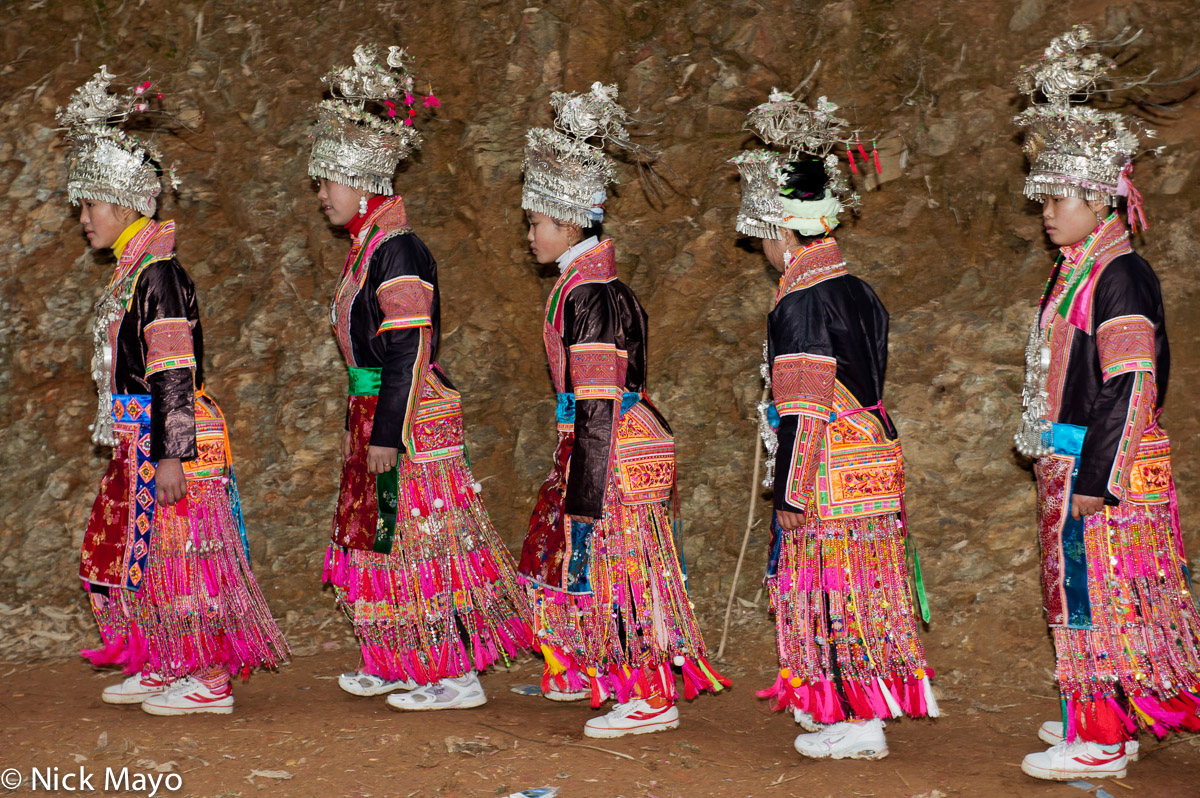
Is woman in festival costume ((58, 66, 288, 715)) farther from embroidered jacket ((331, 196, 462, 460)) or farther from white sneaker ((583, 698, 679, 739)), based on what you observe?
white sneaker ((583, 698, 679, 739))

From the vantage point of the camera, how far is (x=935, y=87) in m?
6.36

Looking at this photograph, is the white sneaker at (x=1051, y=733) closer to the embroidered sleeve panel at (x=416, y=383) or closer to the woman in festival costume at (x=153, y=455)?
the embroidered sleeve panel at (x=416, y=383)

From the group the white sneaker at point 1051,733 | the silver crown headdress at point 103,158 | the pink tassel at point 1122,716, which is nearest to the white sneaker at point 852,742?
the white sneaker at point 1051,733

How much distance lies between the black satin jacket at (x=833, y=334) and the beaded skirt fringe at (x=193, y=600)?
221 cm

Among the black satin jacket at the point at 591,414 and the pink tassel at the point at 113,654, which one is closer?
the black satin jacket at the point at 591,414

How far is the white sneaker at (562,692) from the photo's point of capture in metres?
4.53

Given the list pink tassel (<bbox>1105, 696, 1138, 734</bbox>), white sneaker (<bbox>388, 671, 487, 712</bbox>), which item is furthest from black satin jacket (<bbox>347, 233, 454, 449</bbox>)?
pink tassel (<bbox>1105, 696, 1138, 734</bbox>)

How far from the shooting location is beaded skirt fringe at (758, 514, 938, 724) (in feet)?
12.4

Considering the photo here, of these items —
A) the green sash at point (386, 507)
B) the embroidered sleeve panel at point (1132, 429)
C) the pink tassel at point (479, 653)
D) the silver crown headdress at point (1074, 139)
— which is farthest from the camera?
the pink tassel at point (479, 653)

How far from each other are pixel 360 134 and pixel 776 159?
63.4 inches

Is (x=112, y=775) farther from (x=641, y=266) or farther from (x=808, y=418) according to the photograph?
(x=641, y=266)

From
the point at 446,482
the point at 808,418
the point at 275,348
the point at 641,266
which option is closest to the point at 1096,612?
the point at 808,418

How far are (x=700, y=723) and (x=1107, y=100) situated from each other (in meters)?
3.98

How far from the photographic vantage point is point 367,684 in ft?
15.1
